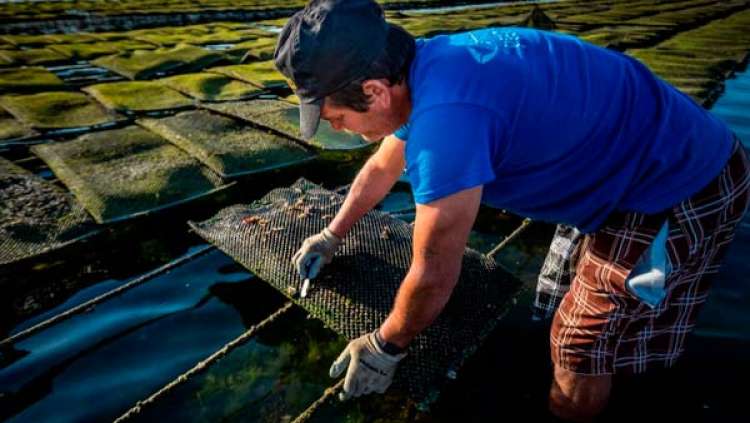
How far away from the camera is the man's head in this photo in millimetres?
1646

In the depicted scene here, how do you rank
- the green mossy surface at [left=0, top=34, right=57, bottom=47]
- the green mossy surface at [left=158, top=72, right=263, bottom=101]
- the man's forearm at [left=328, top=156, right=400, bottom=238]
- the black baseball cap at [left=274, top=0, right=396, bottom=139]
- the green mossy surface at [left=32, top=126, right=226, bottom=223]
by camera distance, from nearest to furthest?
the black baseball cap at [left=274, top=0, right=396, bottom=139]
the man's forearm at [left=328, top=156, right=400, bottom=238]
the green mossy surface at [left=32, top=126, right=226, bottom=223]
the green mossy surface at [left=158, top=72, right=263, bottom=101]
the green mossy surface at [left=0, top=34, right=57, bottom=47]

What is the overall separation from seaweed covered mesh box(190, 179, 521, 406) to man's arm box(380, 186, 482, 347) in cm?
58

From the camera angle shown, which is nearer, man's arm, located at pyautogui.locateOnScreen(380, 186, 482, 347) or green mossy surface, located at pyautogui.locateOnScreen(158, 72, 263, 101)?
man's arm, located at pyautogui.locateOnScreen(380, 186, 482, 347)

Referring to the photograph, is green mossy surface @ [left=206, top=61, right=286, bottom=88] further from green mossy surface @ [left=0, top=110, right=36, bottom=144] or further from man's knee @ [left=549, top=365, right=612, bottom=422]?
man's knee @ [left=549, top=365, right=612, bottom=422]

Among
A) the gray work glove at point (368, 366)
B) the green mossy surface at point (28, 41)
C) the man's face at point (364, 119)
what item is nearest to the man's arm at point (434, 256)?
the gray work glove at point (368, 366)

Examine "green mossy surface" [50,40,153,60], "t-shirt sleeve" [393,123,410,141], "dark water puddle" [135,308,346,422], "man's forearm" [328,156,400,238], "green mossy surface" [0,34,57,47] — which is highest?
"t-shirt sleeve" [393,123,410,141]

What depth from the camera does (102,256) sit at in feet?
13.0

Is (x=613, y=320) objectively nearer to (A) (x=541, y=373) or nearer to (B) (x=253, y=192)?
(A) (x=541, y=373)

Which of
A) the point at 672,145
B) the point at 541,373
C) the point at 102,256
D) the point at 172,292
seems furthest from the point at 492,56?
the point at 102,256

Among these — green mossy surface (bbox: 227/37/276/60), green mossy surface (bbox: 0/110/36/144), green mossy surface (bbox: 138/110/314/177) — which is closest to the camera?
green mossy surface (bbox: 138/110/314/177)

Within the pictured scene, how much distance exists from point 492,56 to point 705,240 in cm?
123

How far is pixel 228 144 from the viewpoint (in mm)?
5586

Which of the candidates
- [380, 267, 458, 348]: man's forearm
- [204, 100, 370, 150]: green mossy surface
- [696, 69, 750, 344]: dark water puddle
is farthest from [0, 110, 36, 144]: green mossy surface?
[696, 69, 750, 344]: dark water puddle

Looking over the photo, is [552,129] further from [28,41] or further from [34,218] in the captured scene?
[28,41]
